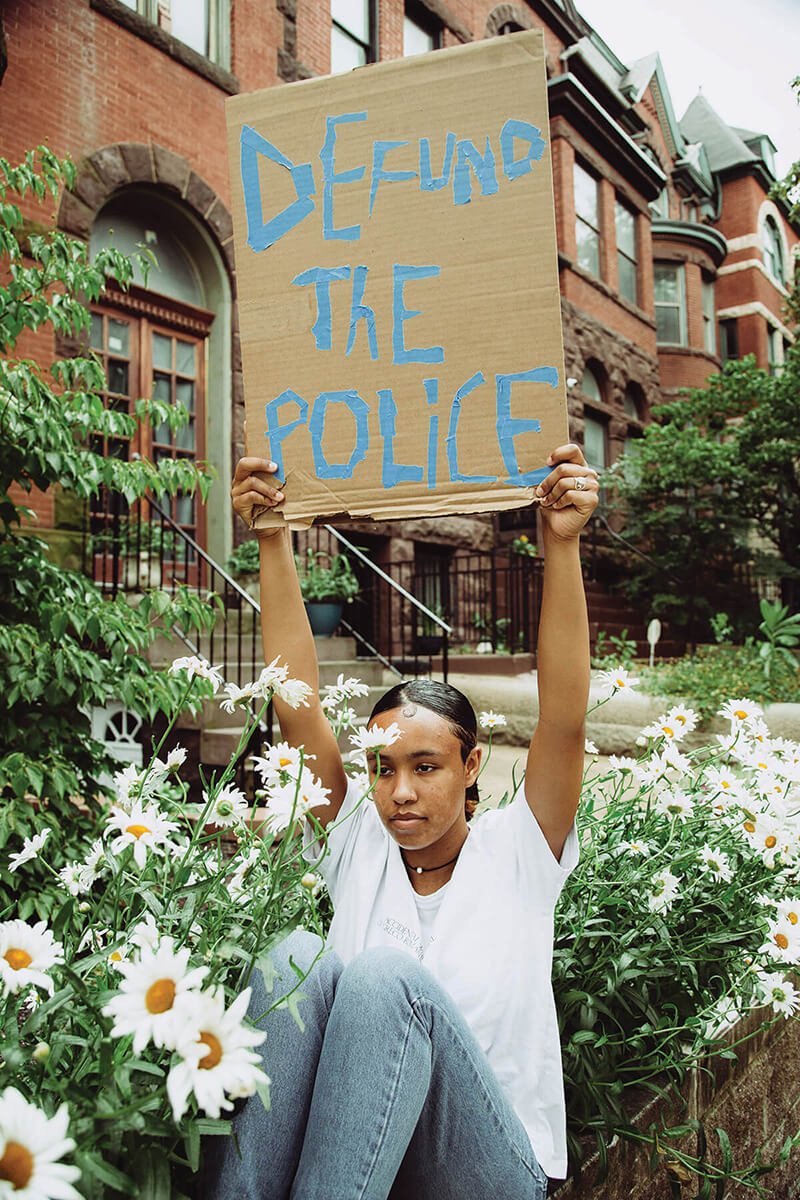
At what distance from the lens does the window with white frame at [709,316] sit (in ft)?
64.1

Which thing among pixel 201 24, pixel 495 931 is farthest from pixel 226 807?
pixel 201 24

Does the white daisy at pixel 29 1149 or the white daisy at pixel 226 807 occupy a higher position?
the white daisy at pixel 226 807

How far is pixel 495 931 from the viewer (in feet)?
5.41

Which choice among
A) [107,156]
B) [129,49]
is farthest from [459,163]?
[129,49]

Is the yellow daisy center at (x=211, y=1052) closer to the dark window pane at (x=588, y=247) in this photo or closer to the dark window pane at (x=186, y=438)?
the dark window pane at (x=186, y=438)

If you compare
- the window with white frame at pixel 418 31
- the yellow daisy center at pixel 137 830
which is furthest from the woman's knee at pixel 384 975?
the window with white frame at pixel 418 31

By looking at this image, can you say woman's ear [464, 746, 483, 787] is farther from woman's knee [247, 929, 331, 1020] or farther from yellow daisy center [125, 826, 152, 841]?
yellow daisy center [125, 826, 152, 841]

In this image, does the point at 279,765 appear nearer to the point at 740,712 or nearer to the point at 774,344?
the point at 740,712

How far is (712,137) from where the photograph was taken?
22766 millimetres

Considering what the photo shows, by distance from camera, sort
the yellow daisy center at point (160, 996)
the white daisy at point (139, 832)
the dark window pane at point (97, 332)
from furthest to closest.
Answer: the dark window pane at point (97, 332) < the white daisy at point (139, 832) < the yellow daisy center at point (160, 996)

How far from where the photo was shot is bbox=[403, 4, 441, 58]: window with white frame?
12047 millimetres

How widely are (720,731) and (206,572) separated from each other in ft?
16.5

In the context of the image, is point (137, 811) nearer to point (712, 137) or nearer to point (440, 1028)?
point (440, 1028)

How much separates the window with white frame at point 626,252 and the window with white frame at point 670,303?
74.5 inches
